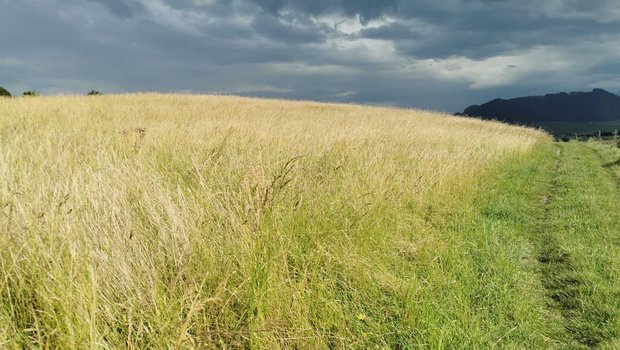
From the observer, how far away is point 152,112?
15977 millimetres

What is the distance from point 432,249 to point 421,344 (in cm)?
171

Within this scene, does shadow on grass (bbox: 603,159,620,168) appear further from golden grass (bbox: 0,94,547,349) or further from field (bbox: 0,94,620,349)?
golden grass (bbox: 0,94,547,349)

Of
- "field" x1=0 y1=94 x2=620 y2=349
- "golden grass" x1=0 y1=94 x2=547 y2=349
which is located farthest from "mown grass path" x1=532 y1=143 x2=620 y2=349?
"golden grass" x1=0 y1=94 x2=547 y2=349

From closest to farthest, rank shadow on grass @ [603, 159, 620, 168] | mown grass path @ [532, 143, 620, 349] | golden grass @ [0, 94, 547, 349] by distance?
1. golden grass @ [0, 94, 547, 349]
2. mown grass path @ [532, 143, 620, 349]
3. shadow on grass @ [603, 159, 620, 168]

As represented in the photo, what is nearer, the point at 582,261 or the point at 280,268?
the point at 280,268

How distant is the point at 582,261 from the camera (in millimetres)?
4598

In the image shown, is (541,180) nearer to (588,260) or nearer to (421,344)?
(588,260)

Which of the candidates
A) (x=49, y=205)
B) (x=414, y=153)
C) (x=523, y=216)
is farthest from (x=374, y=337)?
(x=414, y=153)

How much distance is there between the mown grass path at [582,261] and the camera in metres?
3.34

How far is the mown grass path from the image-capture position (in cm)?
334

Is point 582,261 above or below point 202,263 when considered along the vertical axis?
below

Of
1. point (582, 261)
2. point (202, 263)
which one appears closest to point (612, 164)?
point (582, 261)

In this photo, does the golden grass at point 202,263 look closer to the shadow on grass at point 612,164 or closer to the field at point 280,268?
the field at point 280,268

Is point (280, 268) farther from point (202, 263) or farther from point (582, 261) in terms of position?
point (582, 261)
